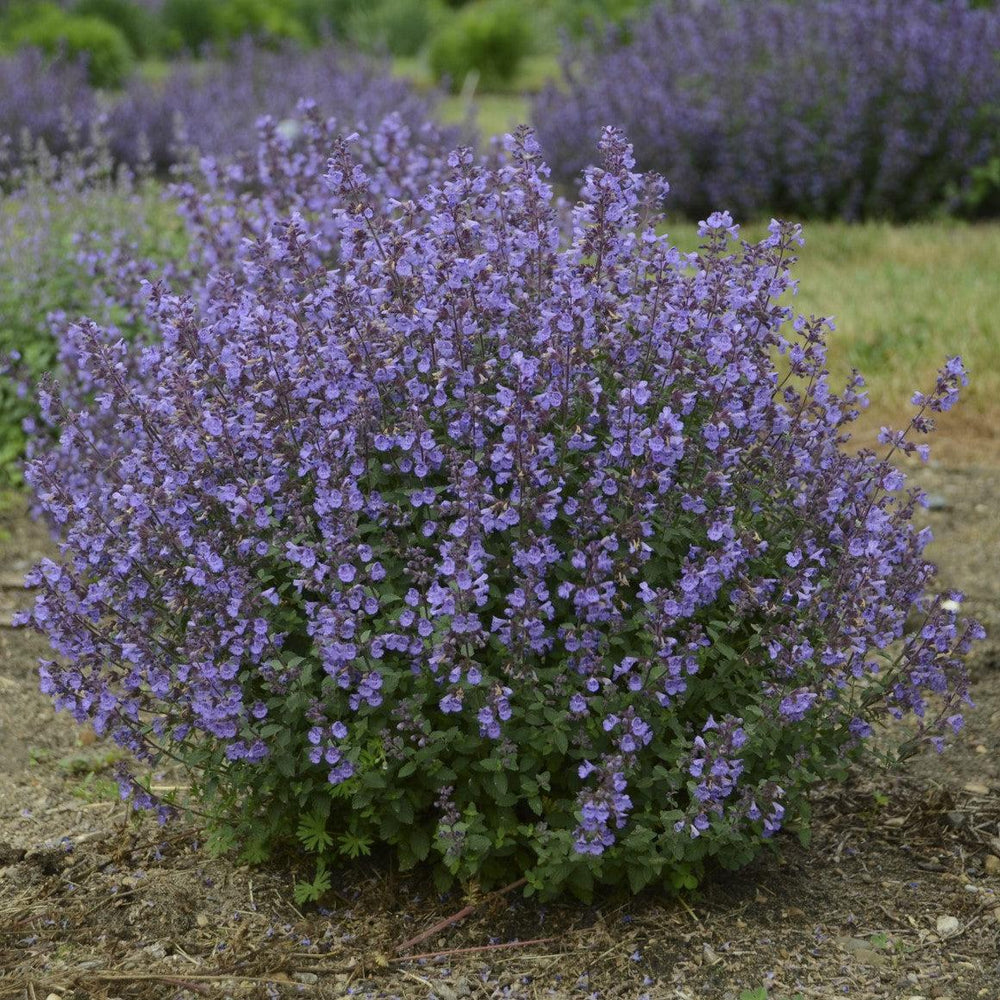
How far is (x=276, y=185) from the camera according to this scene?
4.98 meters

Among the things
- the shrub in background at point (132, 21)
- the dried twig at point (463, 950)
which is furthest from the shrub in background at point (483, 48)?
the dried twig at point (463, 950)

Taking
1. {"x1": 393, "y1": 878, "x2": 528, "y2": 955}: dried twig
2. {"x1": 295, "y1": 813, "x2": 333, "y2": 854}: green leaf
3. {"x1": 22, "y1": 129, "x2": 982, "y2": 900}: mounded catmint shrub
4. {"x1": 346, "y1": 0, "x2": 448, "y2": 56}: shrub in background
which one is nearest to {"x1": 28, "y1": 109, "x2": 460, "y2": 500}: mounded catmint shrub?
{"x1": 22, "y1": 129, "x2": 982, "y2": 900}: mounded catmint shrub

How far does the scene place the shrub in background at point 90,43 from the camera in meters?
15.2

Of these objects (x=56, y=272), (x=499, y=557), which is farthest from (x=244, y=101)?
(x=499, y=557)

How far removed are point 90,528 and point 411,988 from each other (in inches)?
45.4

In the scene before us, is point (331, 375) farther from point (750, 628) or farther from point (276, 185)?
point (276, 185)

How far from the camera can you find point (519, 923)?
2.98 m

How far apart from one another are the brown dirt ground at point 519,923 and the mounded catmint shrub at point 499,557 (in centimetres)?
13

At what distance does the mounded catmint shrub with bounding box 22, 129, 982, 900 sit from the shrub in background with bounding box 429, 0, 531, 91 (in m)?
14.3

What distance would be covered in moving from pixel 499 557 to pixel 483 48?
1499cm

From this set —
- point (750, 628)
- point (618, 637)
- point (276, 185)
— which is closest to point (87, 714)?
point (618, 637)

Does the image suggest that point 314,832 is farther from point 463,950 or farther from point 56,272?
point 56,272

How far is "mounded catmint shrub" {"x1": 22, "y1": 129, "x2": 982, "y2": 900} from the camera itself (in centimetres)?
263

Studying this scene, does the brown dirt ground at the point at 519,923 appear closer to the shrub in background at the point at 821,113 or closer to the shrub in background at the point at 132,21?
the shrub in background at the point at 821,113
